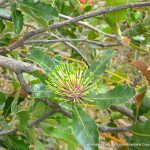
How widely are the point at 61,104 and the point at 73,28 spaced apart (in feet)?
3.13

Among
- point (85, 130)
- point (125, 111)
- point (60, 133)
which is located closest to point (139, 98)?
point (125, 111)

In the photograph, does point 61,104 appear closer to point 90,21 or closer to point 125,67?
point 90,21

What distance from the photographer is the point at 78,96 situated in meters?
0.88

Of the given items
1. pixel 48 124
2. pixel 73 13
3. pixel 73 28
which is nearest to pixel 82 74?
pixel 48 124

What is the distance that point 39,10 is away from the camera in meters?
1.04

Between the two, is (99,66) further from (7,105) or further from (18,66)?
(7,105)

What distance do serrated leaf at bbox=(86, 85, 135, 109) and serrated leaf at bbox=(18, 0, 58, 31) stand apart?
0.25 meters

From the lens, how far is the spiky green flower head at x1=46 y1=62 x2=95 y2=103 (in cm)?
86

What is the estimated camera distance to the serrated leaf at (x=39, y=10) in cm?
101

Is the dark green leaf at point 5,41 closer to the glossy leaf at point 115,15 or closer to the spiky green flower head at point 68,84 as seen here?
the glossy leaf at point 115,15

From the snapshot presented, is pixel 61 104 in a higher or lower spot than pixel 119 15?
lower

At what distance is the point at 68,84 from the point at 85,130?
0.12 meters

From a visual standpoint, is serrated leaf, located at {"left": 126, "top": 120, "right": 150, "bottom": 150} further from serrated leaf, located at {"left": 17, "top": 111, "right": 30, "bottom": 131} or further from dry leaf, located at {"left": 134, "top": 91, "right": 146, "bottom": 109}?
serrated leaf, located at {"left": 17, "top": 111, "right": 30, "bottom": 131}

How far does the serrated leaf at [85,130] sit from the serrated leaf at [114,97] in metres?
0.05
